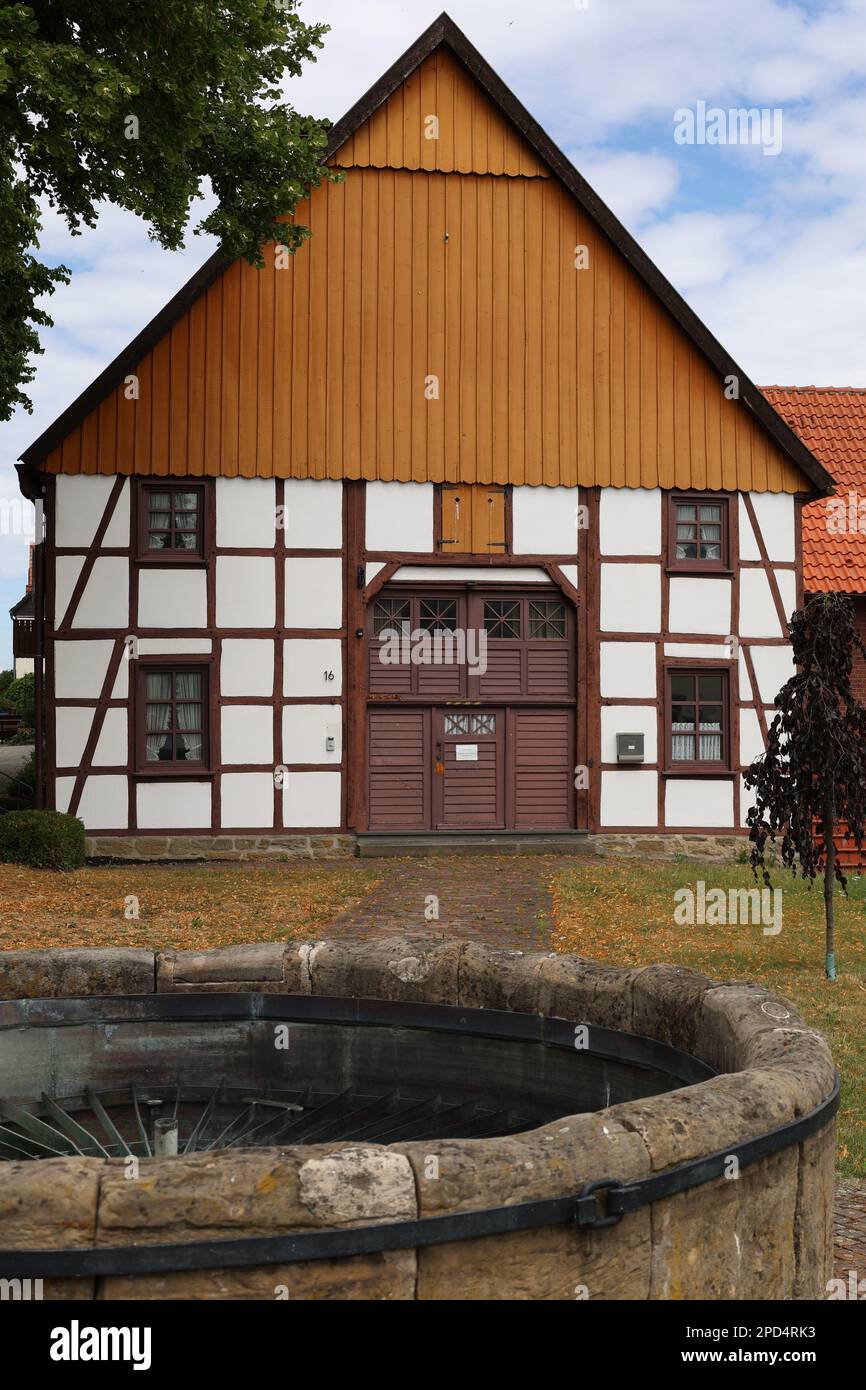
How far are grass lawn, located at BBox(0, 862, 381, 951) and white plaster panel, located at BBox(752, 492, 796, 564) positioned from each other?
7181 millimetres

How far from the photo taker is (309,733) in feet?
56.6

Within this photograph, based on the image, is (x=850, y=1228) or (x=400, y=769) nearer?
(x=850, y=1228)

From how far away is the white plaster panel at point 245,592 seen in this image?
1717 centimetres

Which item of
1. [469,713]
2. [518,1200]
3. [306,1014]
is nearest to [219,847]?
[469,713]

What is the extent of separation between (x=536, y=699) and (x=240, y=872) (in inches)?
182

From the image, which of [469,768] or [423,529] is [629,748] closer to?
[469,768]

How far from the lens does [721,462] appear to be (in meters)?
18.0

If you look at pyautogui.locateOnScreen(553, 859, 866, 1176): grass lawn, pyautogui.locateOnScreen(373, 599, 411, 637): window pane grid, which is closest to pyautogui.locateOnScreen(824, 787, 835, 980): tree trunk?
pyautogui.locateOnScreen(553, 859, 866, 1176): grass lawn

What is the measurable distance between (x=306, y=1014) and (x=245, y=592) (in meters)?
12.9

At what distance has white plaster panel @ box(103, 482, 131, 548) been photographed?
1705 cm

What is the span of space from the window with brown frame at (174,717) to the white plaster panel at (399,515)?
2888 millimetres

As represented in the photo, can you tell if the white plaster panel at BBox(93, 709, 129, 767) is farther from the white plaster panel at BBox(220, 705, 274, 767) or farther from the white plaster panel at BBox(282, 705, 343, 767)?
the white plaster panel at BBox(282, 705, 343, 767)
